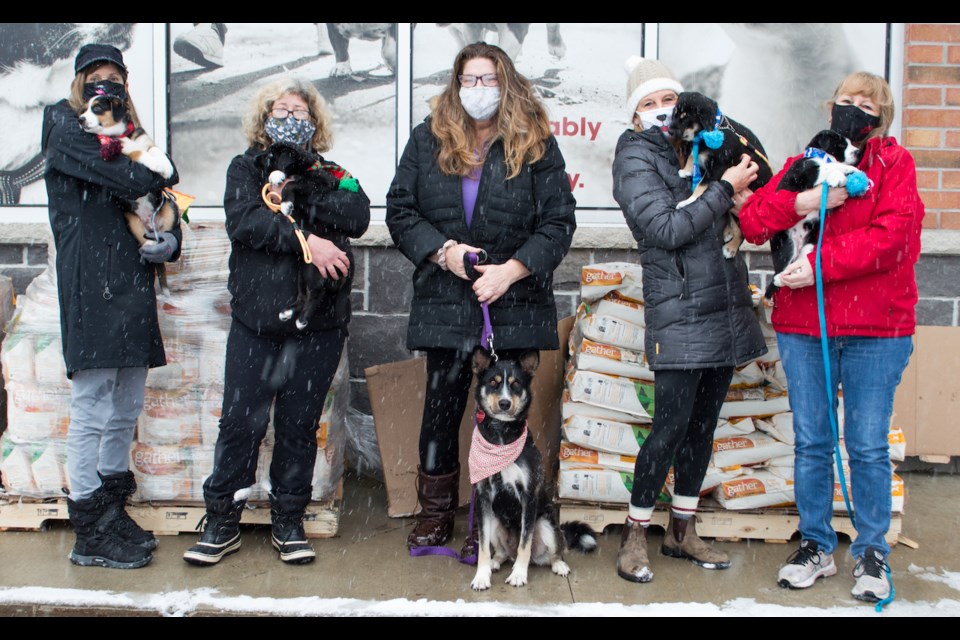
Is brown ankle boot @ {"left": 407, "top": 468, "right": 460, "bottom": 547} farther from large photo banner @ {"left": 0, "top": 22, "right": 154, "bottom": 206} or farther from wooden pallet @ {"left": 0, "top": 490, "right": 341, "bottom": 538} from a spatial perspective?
large photo banner @ {"left": 0, "top": 22, "right": 154, "bottom": 206}

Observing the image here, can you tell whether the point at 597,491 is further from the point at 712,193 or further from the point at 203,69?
the point at 203,69

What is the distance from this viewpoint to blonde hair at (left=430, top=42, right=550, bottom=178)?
383 centimetres

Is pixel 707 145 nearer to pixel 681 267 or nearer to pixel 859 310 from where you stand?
pixel 681 267

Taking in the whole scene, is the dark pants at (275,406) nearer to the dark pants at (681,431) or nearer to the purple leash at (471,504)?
the purple leash at (471,504)

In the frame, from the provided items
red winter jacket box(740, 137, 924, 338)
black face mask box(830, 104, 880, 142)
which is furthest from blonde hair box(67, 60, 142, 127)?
black face mask box(830, 104, 880, 142)

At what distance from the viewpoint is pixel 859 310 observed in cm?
346

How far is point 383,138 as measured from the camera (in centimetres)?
552

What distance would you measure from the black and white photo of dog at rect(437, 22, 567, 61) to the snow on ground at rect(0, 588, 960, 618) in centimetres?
342

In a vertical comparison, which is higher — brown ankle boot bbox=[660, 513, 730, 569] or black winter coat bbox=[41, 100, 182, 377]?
black winter coat bbox=[41, 100, 182, 377]

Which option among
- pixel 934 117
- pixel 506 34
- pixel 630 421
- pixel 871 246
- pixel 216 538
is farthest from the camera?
pixel 506 34

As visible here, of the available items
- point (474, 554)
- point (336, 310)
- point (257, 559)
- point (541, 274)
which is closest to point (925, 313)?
point (541, 274)

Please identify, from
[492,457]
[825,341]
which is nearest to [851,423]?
[825,341]

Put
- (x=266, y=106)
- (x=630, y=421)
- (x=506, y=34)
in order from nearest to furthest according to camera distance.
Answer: (x=266, y=106)
(x=630, y=421)
(x=506, y=34)

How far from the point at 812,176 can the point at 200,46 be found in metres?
3.88
